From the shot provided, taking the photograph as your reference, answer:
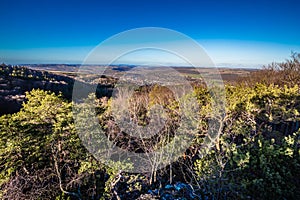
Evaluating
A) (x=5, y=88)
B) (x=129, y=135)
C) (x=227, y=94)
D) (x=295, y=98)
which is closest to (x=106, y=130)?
(x=129, y=135)

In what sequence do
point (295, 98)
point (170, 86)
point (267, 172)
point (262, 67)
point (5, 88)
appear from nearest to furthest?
point (267, 172), point (295, 98), point (170, 86), point (262, 67), point (5, 88)

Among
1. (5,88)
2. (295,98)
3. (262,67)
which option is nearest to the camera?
(295,98)

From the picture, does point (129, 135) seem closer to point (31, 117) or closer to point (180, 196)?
point (180, 196)

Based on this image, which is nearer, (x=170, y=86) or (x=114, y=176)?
(x=114, y=176)

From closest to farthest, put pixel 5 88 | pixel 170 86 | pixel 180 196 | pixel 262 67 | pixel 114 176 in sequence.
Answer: pixel 114 176, pixel 180 196, pixel 170 86, pixel 262 67, pixel 5 88

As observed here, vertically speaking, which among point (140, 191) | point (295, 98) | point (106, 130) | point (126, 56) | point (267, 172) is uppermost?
point (126, 56)

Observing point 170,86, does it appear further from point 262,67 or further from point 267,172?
point 262,67

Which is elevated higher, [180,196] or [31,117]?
[31,117]

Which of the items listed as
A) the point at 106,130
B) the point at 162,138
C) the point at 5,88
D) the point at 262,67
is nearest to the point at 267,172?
the point at 162,138

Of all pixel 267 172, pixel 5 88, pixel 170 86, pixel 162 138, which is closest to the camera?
pixel 267 172
